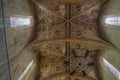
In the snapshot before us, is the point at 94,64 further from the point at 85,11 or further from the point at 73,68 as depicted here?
the point at 85,11

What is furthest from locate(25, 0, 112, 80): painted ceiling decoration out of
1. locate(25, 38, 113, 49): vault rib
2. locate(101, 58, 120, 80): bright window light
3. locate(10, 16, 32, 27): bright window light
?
locate(10, 16, 32, 27): bright window light

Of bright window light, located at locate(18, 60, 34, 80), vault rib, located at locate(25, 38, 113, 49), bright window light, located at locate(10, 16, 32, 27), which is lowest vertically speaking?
bright window light, located at locate(18, 60, 34, 80)

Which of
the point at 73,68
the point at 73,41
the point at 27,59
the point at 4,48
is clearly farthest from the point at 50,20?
the point at 4,48

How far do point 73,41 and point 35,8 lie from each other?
3.58 m

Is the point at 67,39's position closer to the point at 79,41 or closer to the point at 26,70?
the point at 79,41

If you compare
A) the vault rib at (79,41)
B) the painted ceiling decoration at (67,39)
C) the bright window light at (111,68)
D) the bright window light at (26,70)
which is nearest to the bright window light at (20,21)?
the painted ceiling decoration at (67,39)

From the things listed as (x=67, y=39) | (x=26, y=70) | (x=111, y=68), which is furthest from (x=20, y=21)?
(x=111, y=68)

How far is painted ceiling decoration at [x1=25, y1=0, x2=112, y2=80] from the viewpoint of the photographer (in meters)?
13.0

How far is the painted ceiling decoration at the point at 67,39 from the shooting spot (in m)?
13.0

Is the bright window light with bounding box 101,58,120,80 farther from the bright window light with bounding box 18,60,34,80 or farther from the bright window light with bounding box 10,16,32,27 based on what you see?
the bright window light with bounding box 10,16,32,27

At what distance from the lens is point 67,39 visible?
1376 centimetres

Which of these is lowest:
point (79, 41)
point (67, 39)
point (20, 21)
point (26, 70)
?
point (26, 70)

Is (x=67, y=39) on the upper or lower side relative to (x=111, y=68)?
upper

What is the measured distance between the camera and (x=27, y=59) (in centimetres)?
1212
